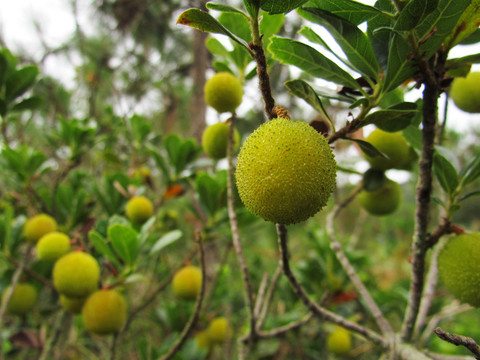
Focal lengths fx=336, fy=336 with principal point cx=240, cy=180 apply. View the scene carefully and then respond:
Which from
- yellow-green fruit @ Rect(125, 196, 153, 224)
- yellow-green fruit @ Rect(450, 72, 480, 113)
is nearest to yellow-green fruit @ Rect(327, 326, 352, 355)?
yellow-green fruit @ Rect(125, 196, 153, 224)

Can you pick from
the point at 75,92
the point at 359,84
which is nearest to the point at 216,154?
the point at 359,84

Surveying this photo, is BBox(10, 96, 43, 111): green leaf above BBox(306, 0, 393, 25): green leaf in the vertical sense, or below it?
above

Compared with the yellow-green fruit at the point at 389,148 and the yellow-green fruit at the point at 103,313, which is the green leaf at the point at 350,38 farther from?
the yellow-green fruit at the point at 103,313

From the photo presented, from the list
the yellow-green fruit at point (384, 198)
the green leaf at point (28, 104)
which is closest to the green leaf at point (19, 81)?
the green leaf at point (28, 104)

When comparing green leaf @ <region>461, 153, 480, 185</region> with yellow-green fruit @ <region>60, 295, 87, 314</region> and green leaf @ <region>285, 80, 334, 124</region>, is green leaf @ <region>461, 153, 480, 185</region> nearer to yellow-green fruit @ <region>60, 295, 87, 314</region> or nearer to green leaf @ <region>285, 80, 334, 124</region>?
green leaf @ <region>285, 80, 334, 124</region>

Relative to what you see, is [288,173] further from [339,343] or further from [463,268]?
[339,343]
